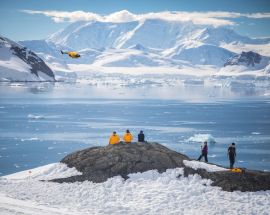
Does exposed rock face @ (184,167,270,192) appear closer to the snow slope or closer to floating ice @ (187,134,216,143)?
the snow slope

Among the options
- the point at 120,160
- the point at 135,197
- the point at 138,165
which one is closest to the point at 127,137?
the point at 120,160

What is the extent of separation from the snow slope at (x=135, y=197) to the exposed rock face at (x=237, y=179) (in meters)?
0.40

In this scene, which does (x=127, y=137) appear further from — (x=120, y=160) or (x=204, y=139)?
(x=204, y=139)

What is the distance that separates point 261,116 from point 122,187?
99.3 m

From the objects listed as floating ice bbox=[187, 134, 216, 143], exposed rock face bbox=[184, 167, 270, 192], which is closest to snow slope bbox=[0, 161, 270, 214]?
exposed rock face bbox=[184, 167, 270, 192]

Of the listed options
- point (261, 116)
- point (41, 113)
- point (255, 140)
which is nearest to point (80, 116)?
point (41, 113)

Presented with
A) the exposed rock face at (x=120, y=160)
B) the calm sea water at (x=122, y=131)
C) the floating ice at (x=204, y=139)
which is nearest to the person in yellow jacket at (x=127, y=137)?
the exposed rock face at (x=120, y=160)

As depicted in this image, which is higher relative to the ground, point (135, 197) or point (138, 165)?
point (138, 165)

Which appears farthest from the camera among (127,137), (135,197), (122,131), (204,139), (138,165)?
(122,131)

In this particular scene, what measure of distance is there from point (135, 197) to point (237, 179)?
5.85 metres

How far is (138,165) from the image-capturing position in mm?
28578

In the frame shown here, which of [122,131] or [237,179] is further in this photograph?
[122,131]

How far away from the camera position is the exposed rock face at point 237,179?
26516mm

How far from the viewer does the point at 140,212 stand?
2331 centimetres
